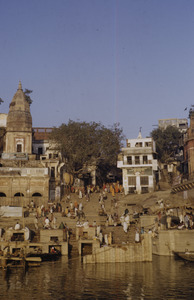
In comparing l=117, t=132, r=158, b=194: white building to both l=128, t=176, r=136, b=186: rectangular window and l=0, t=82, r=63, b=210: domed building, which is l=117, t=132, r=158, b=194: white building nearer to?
l=128, t=176, r=136, b=186: rectangular window

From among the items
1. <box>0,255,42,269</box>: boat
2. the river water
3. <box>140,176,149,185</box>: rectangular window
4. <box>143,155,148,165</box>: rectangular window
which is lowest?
the river water

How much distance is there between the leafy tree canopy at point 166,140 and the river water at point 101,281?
36309 millimetres

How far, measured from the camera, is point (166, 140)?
58.7m

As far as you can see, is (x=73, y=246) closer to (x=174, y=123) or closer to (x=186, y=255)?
(x=186, y=255)

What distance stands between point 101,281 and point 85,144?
30.5 meters

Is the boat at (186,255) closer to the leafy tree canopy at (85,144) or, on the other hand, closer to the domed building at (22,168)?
the domed building at (22,168)

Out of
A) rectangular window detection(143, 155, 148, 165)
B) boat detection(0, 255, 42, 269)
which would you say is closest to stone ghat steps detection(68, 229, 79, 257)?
boat detection(0, 255, 42, 269)

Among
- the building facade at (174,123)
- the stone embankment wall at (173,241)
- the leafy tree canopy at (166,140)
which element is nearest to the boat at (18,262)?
the stone embankment wall at (173,241)

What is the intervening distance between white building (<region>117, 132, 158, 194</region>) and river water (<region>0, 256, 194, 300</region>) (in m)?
22.9

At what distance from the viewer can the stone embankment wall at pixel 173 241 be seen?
81.7ft

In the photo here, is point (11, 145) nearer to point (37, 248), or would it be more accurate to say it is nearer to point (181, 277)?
point (37, 248)

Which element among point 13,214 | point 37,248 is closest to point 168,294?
point 37,248

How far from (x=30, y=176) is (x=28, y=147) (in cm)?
955

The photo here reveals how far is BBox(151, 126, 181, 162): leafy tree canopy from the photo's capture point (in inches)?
2315
